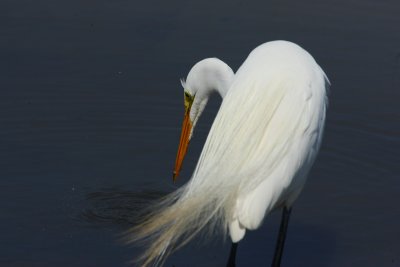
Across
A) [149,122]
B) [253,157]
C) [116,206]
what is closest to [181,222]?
[253,157]

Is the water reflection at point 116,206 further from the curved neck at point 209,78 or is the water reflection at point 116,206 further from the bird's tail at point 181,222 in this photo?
the bird's tail at point 181,222

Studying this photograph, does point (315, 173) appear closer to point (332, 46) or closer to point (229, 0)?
point (332, 46)

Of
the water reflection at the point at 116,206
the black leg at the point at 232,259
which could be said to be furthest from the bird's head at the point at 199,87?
the black leg at the point at 232,259

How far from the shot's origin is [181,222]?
6.66 meters

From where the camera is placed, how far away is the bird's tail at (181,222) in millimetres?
6621

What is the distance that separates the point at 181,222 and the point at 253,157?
60 cm

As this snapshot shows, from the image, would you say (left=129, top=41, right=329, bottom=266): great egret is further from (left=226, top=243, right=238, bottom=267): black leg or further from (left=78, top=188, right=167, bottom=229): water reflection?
(left=78, top=188, right=167, bottom=229): water reflection

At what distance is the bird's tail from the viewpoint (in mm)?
6621

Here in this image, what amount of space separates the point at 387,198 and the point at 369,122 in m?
1.25

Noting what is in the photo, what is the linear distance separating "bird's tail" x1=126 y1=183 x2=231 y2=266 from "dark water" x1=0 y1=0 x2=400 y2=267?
0.63 m

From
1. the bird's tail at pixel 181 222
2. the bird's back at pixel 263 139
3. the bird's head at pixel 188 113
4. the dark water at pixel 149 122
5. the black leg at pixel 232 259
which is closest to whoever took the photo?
the bird's back at pixel 263 139

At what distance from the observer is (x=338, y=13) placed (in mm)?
11430

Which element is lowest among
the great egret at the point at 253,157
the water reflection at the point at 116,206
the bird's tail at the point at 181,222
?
the water reflection at the point at 116,206

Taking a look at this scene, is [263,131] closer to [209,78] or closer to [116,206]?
[209,78]
